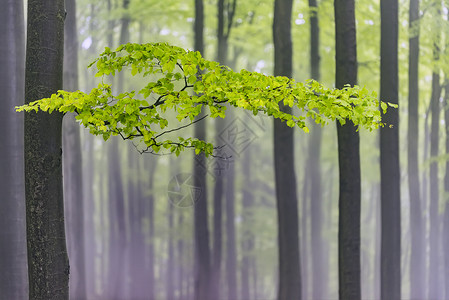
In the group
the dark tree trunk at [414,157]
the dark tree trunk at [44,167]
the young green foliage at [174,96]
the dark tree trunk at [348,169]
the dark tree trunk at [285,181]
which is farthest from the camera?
the dark tree trunk at [414,157]

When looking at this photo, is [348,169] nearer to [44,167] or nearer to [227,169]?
[227,169]

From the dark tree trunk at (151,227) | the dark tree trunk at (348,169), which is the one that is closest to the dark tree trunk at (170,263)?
the dark tree trunk at (151,227)

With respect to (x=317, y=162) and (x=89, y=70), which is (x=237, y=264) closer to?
(x=317, y=162)

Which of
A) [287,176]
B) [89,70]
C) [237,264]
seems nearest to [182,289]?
[237,264]

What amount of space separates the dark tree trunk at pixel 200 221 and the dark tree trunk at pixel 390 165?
2.08m

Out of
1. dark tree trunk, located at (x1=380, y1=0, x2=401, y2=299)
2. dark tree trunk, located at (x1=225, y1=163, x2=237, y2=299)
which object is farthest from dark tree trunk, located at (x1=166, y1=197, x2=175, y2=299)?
dark tree trunk, located at (x1=380, y1=0, x2=401, y2=299)

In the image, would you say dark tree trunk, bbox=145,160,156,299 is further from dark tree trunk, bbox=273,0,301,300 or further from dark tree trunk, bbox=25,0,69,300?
dark tree trunk, bbox=25,0,69,300

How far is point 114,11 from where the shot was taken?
18.9 ft

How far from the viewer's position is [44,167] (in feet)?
8.68

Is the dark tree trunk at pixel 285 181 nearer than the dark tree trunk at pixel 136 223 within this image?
Yes

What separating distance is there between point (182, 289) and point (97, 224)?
50.4 inches

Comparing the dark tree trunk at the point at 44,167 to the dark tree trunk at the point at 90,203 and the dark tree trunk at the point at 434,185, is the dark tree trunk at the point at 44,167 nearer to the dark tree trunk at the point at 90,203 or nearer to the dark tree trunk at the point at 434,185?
the dark tree trunk at the point at 90,203

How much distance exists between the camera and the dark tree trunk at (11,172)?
5.69 m

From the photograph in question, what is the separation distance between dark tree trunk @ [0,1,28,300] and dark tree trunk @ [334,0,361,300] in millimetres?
3668
